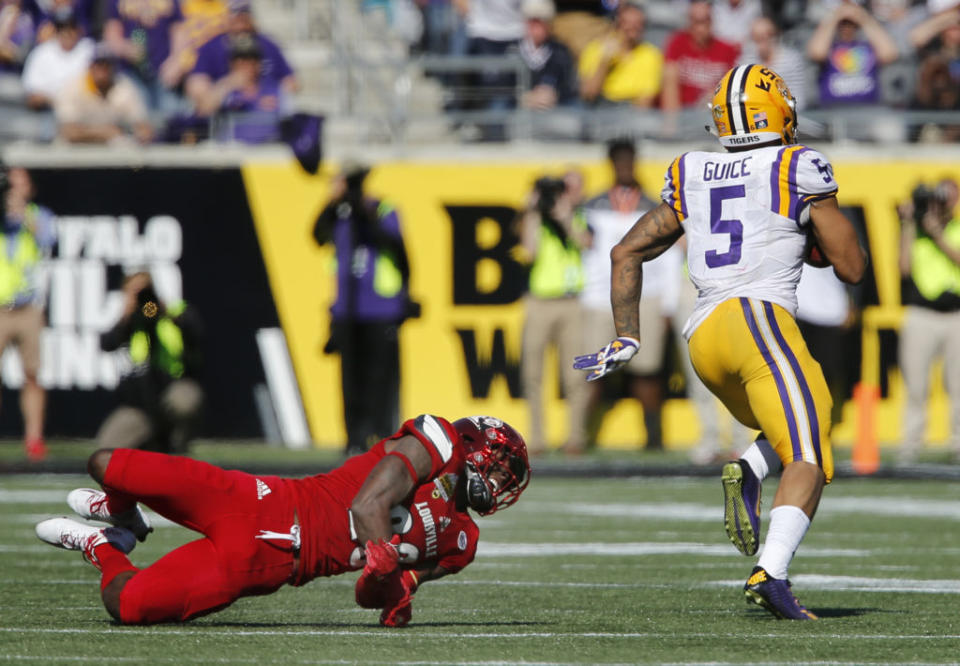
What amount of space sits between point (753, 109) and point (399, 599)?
2121 millimetres

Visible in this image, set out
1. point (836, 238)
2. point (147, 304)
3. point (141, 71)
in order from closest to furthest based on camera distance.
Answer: point (836, 238) < point (147, 304) < point (141, 71)

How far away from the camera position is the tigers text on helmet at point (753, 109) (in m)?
6.29

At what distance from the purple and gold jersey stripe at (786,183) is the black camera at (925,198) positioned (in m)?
7.78

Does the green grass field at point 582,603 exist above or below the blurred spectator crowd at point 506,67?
below

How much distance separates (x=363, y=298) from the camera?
13.5m

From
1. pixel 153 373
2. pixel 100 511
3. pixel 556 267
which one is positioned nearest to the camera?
pixel 100 511

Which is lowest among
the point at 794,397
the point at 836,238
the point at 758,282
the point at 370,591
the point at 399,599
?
the point at 399,599

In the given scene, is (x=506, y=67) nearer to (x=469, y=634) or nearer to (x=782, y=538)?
(x=782, y=538)

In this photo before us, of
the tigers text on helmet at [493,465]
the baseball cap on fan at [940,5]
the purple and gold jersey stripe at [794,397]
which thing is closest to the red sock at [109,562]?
the tigers text on helmet at [493,465]

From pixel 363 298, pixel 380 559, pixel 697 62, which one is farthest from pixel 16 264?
pixel 380 559

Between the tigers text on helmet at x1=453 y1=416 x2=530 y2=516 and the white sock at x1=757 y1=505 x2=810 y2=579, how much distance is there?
845 mm

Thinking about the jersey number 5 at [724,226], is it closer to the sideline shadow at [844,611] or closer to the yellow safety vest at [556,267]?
the sideline shadow at [844,611]

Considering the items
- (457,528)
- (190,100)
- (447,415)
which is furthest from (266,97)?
(457,528)

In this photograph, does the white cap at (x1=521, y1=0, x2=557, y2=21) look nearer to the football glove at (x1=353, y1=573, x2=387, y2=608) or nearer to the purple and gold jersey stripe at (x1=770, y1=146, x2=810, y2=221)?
the purple and gold jersey stripe at (x1=770, y1=146, x2=810, y2=221)
